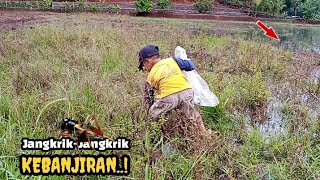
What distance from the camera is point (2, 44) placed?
22.4ft

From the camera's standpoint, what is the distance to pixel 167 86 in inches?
134

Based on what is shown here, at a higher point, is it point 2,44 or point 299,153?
point 2,44

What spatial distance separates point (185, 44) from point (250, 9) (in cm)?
2749

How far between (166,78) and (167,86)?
83mm

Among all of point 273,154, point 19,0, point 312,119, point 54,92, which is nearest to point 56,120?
point 54,92

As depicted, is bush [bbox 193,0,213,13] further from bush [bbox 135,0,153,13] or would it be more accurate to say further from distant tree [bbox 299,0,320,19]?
distant tree [bbox 299,0,320,19]

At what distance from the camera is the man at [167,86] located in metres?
3.37

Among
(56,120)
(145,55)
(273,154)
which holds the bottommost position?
(273,154)

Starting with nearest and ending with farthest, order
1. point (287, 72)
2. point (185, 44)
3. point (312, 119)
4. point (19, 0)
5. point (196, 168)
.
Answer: point (196, 168) < point (312, 119) < point (287, 72) < point (185, 44) < point (19, 0)

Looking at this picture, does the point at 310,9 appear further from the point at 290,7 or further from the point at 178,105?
the point at 178,105

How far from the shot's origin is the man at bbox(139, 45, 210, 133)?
3.37m

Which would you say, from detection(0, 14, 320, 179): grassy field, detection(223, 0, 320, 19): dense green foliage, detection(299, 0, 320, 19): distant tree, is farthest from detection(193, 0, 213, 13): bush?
detection(0, 14, 320, 179): grassy field

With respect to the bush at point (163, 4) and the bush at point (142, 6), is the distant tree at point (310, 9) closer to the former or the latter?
the bush at point (163, 4)

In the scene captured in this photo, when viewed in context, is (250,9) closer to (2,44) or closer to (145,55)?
(2,44)
